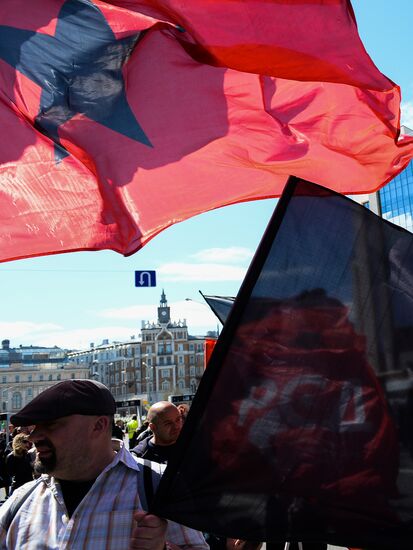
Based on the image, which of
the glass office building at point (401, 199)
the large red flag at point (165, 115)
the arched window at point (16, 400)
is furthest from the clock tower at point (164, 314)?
the large red flag at point (165, 115)

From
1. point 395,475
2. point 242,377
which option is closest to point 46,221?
point 242,377

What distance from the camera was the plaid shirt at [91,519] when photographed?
2.37m

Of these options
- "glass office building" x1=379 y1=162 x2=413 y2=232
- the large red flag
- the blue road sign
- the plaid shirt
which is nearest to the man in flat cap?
the plaid shirt

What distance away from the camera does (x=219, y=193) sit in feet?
14.8

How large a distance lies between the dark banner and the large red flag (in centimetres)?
176

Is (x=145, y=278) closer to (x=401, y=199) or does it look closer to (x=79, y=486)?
(x=401, y=199)

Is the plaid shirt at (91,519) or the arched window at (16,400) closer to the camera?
the plaid shirt at (91,519)

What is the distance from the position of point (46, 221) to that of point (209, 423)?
8.22ft

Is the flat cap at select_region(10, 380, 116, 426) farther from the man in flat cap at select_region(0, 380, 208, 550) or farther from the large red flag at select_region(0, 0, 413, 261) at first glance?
the large red flag at select_region(0, 0, 413, 261)

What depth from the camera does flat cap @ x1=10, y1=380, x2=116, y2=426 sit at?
8.09 feet

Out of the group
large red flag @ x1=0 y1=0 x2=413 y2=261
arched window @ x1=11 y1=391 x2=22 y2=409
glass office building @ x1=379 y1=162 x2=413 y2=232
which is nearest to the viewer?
large red flag @ x1=0 y1=0 x2=413 y2=261

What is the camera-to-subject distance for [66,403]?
251 centimetres

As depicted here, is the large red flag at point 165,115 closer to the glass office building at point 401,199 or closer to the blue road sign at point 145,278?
the blue road sign at point 145,278

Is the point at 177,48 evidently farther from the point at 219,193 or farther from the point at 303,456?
the point at 303,456
